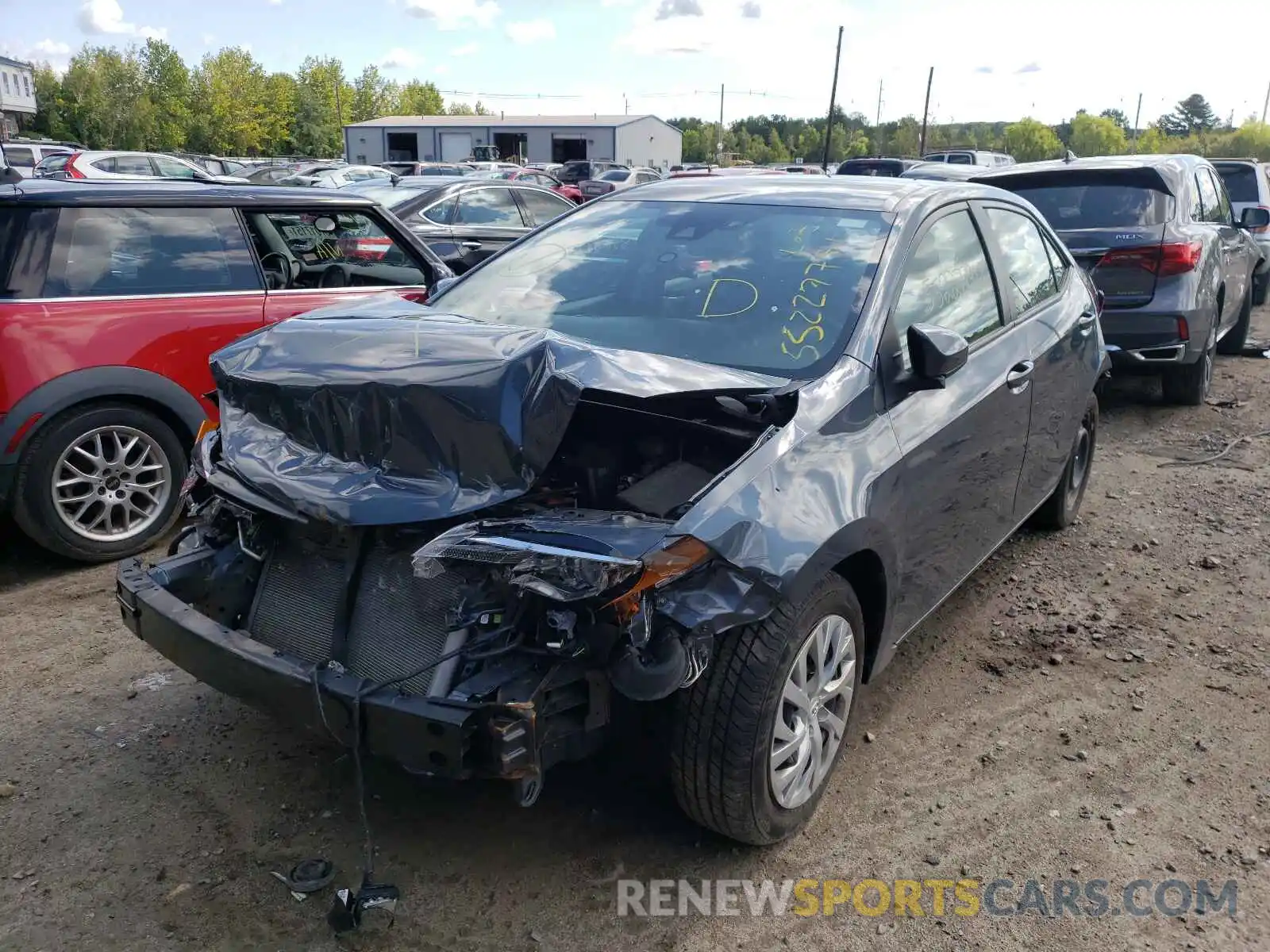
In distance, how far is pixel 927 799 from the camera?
10.6 ft

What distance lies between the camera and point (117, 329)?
4.82 metres

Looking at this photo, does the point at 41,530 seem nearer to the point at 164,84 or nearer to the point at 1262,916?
the point at 1262,916

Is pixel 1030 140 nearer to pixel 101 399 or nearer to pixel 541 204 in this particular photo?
pixel 541 204

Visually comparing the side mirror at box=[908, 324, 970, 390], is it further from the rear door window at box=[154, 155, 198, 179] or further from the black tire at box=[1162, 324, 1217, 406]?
the rear door window at box=[154, 155, 198, 179]

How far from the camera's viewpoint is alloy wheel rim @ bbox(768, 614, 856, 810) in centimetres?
283

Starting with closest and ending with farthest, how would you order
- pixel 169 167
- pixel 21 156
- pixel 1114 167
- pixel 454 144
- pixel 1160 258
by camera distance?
pixel 1160 258
pixel 1114 167
pixel 169 167
pixel 21 156
pixel 454 144

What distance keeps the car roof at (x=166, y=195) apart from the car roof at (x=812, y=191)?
6.91 feet

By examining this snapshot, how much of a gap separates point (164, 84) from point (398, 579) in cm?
8486

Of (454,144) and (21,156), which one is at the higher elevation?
(454,144)

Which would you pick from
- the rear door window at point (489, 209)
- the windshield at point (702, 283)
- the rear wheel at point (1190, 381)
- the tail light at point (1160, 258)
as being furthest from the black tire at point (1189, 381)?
the rear door window at point (489, 209)

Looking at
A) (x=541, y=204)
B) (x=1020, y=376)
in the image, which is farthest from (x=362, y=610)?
(x=541, y=204)

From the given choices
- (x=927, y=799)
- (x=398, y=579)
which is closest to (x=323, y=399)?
(x=398, y=579)

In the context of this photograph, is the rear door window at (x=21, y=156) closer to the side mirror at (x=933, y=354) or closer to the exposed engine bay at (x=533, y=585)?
the exposed engine bay at (x=533, y=585)

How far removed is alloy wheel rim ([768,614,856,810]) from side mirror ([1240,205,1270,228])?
8.34m
